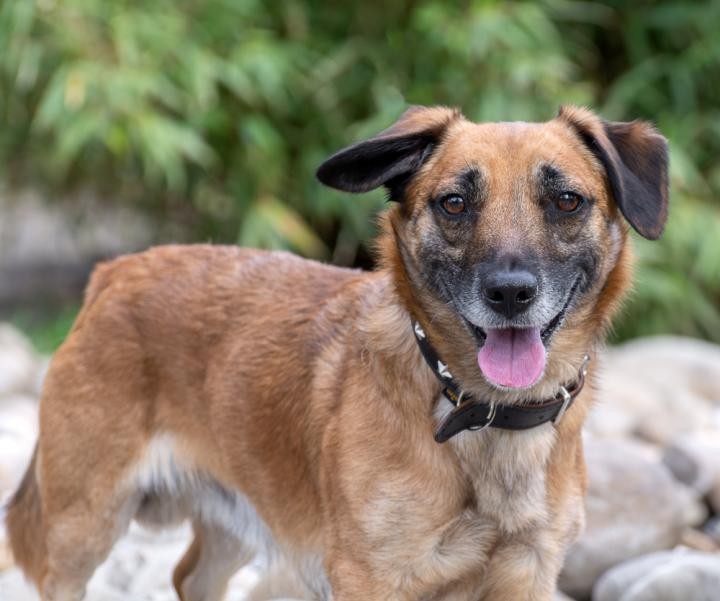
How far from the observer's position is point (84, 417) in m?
4.21

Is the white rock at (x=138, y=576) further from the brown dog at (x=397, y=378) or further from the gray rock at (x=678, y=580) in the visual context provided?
the gray rock at (x=678, y=580)

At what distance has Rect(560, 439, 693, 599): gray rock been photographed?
5152mm

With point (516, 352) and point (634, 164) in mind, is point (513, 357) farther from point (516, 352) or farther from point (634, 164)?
point (634, 164)

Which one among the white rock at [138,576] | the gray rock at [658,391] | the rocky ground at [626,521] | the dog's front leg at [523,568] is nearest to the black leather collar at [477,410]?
the dog's front leg at [523,568]

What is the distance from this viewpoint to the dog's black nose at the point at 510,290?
324 centimetres

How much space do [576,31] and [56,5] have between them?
13.5ft

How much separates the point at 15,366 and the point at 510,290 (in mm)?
5152

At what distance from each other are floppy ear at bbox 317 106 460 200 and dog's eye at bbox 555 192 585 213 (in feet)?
1.49

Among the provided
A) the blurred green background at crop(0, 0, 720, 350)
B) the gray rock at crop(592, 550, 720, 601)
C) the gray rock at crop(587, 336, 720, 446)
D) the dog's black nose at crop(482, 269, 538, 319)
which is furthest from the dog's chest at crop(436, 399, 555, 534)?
the blurred green background at crop(0, 0, 720, 350)

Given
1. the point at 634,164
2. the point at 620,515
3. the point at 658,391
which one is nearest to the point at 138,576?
the point at 620,515

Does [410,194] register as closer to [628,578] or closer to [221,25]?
[628,578]

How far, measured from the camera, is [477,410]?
3.56 m

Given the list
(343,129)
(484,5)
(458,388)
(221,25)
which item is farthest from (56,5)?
(458,388)

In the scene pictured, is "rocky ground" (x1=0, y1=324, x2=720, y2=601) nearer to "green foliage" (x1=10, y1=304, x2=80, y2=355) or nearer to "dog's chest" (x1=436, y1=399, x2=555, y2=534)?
"dog's chest" (x1=436, y1=399, x2=555, y2=534)
